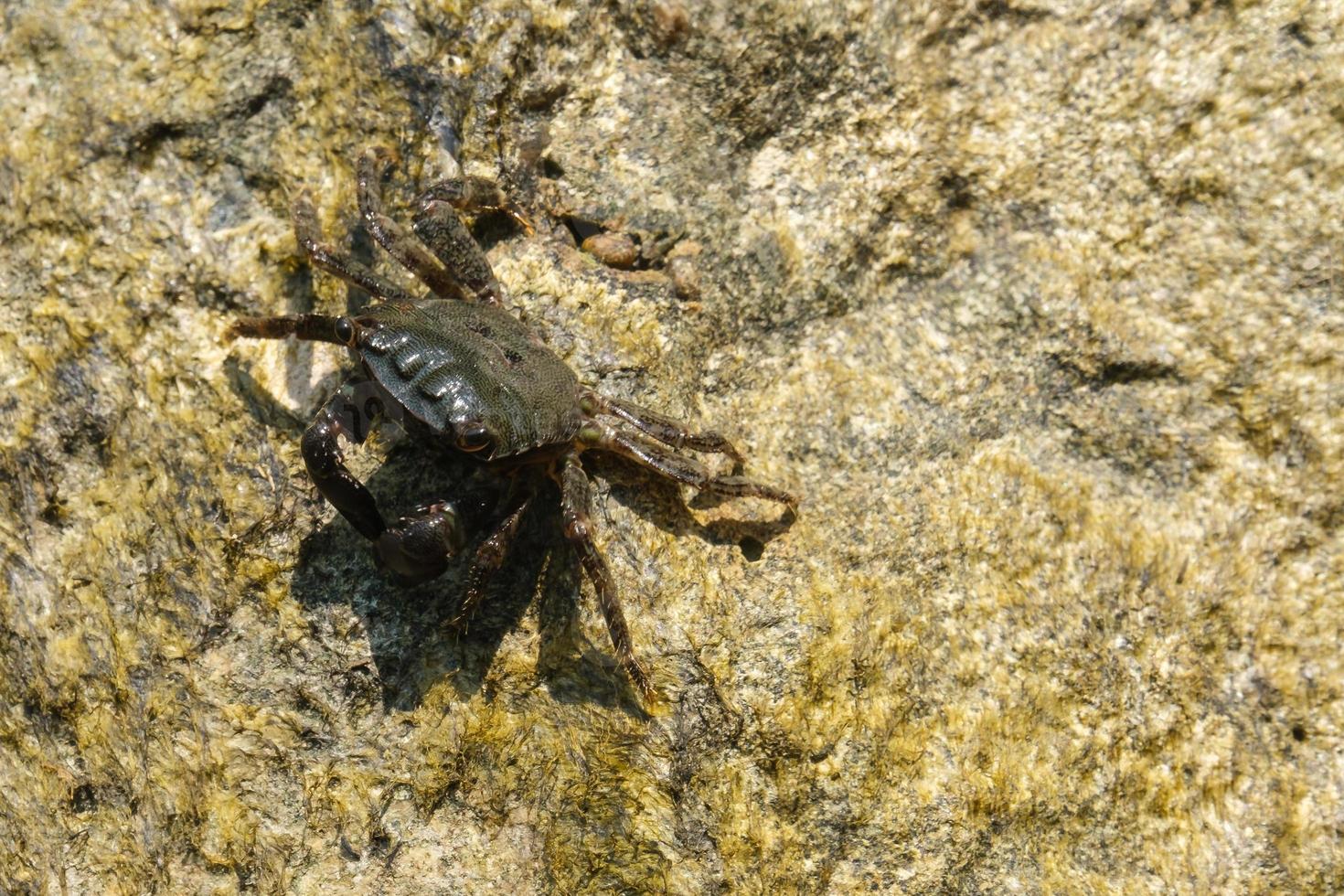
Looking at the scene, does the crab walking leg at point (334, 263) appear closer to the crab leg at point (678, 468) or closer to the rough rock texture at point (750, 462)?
the rough rock texture at point (750, 462)

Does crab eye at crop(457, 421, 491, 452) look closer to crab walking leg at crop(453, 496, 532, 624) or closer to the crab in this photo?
the crab

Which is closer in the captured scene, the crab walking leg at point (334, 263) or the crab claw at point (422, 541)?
the crab claw at point (422, 541)

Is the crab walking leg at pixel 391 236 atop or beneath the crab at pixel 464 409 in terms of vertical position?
atop

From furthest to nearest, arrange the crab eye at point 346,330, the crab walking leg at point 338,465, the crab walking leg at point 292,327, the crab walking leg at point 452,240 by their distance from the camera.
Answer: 1. the crab walking leg at point 452,240
2. the crab walking leg at point 292,327
3. the crab eye at point 346,330
4. the crab walking leg at point 338,465

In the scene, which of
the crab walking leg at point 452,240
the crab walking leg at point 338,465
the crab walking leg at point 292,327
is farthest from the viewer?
the crab walking leg at point 452,240

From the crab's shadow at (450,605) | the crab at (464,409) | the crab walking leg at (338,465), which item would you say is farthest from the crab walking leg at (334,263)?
the crab's shadow at (450,605)

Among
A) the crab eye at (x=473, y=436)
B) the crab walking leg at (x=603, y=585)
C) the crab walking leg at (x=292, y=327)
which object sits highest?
the crab walking leg at (x=292, y=327)

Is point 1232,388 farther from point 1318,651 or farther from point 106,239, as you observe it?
point 106,239

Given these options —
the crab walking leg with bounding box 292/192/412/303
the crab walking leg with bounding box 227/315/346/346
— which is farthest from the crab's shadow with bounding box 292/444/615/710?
the crab walking leg with bounding box 292/192/412/303
